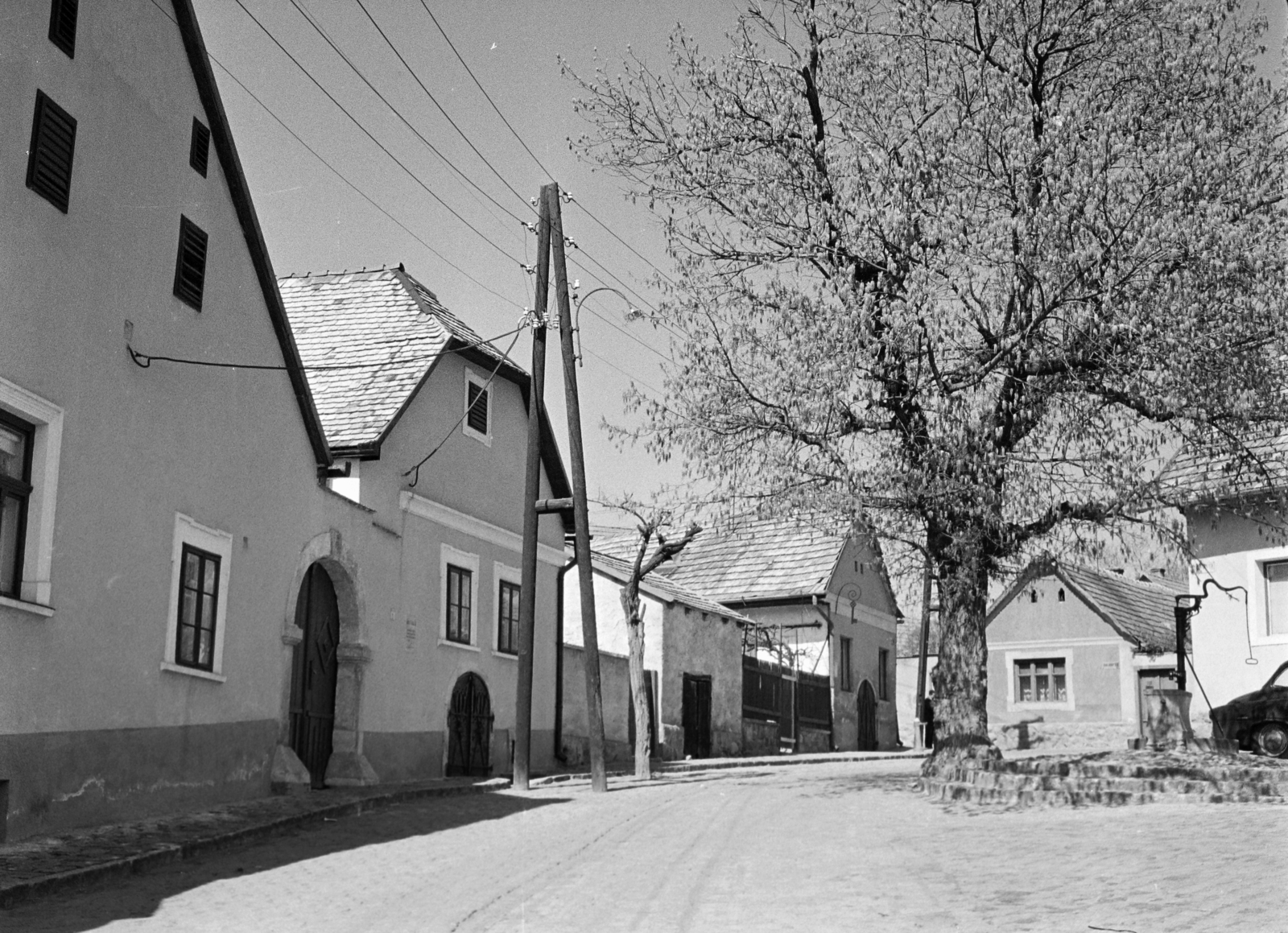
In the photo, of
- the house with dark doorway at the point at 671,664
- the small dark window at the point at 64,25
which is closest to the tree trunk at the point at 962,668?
the small dark window at the point at 64,25

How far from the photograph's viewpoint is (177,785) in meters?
14.3

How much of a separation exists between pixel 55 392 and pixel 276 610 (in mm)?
5378

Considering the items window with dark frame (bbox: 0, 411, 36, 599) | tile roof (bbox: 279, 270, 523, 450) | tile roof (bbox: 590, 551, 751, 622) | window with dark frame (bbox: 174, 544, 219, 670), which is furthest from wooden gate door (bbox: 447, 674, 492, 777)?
window with dark frame (bbox: 0, 411, 36, 599)

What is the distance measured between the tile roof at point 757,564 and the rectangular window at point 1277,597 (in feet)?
56.5

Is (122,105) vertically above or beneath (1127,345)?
above

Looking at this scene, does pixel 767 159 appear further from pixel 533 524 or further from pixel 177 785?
pixel 177 785

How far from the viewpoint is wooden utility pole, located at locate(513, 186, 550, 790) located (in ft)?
64.9

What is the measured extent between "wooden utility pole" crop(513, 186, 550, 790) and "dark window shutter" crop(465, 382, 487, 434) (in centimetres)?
229

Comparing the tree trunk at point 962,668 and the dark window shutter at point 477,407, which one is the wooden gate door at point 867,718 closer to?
the dark window shutter at point 477,407

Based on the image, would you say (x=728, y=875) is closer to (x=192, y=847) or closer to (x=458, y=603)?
(x=192, y=847)

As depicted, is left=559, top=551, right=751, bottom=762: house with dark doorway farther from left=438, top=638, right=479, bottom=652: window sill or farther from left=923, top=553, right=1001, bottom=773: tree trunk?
left=923, top=553, right=1001, bottom=773: tree trunk

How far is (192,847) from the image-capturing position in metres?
11.7

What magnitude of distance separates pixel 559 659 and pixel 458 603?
4.11m

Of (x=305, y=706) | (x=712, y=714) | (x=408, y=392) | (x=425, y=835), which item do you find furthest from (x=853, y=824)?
(x=712, y=714)
